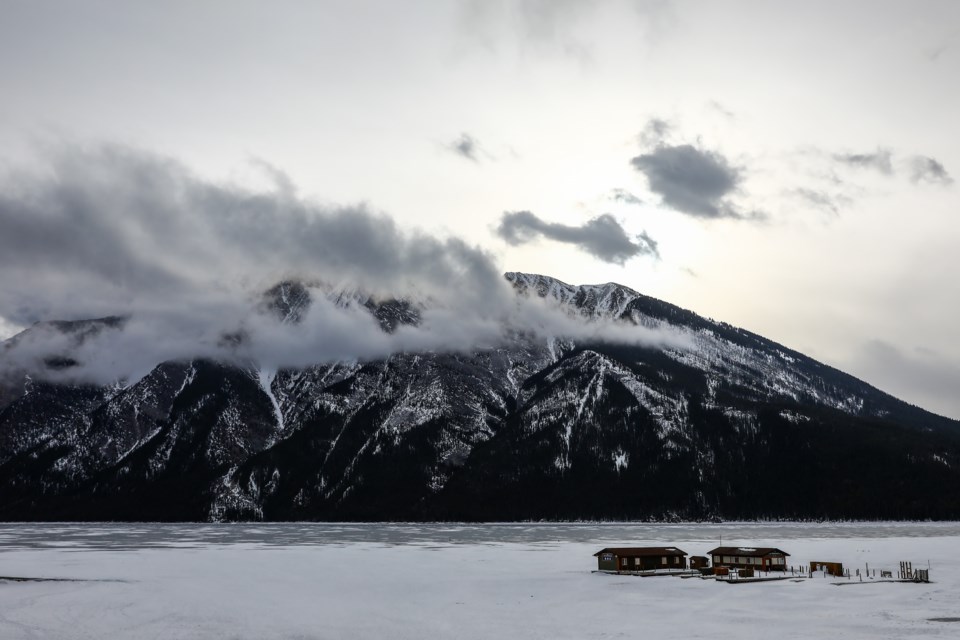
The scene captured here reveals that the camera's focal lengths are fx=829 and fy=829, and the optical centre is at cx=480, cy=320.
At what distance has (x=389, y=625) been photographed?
216 ft

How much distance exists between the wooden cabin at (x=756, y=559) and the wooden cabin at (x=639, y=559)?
19.1ft

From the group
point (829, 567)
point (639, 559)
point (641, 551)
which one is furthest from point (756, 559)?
point (639, 559)

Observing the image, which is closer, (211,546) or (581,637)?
(581,637)

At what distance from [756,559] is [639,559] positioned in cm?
1539

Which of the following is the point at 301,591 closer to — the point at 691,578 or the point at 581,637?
the point at 581,637

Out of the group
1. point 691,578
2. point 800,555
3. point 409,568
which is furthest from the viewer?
point 800,555

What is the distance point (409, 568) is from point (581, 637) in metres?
54.7

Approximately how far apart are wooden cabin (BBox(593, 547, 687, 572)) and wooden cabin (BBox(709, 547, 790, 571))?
19.1 ft

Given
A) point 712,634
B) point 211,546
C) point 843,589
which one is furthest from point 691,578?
point 211,546

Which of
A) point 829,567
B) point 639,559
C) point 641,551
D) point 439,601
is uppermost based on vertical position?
point 641,551

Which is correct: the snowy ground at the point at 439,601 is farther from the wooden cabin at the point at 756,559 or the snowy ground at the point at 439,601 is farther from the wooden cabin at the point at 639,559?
the wooden cabin at the point at 756,559

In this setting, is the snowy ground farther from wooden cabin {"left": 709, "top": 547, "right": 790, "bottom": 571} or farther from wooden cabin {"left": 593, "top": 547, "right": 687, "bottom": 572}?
wooden cabin {"left": 709, "top": 547, "right": 790, "bottom": 571}

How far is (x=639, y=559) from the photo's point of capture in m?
112

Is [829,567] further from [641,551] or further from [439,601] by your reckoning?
[439,601]
